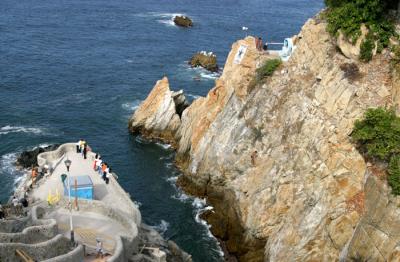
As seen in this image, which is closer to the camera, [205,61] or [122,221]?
[122,221]

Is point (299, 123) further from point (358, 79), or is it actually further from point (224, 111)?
point (224, 111)

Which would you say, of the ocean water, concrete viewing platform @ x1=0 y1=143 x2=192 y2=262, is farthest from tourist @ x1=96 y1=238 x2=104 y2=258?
the ocean water

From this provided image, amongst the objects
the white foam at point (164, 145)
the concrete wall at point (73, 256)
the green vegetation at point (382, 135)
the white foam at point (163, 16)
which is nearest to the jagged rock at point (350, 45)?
the green vegetation at point (382, 135)

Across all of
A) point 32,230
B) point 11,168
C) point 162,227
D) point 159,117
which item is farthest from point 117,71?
point 32,230

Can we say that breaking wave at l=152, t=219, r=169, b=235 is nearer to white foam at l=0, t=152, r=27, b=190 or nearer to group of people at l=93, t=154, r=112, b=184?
group of people at l=93, t=154, r=112, b=184

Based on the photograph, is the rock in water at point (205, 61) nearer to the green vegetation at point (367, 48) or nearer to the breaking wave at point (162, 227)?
the breaking wave at point (162, 227)

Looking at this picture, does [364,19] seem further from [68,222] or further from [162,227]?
[68,222]

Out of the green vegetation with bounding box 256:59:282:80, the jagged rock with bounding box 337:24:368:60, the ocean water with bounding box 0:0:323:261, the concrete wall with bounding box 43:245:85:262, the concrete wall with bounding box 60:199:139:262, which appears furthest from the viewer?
the ocean water with bounding box 0:0:323:261
